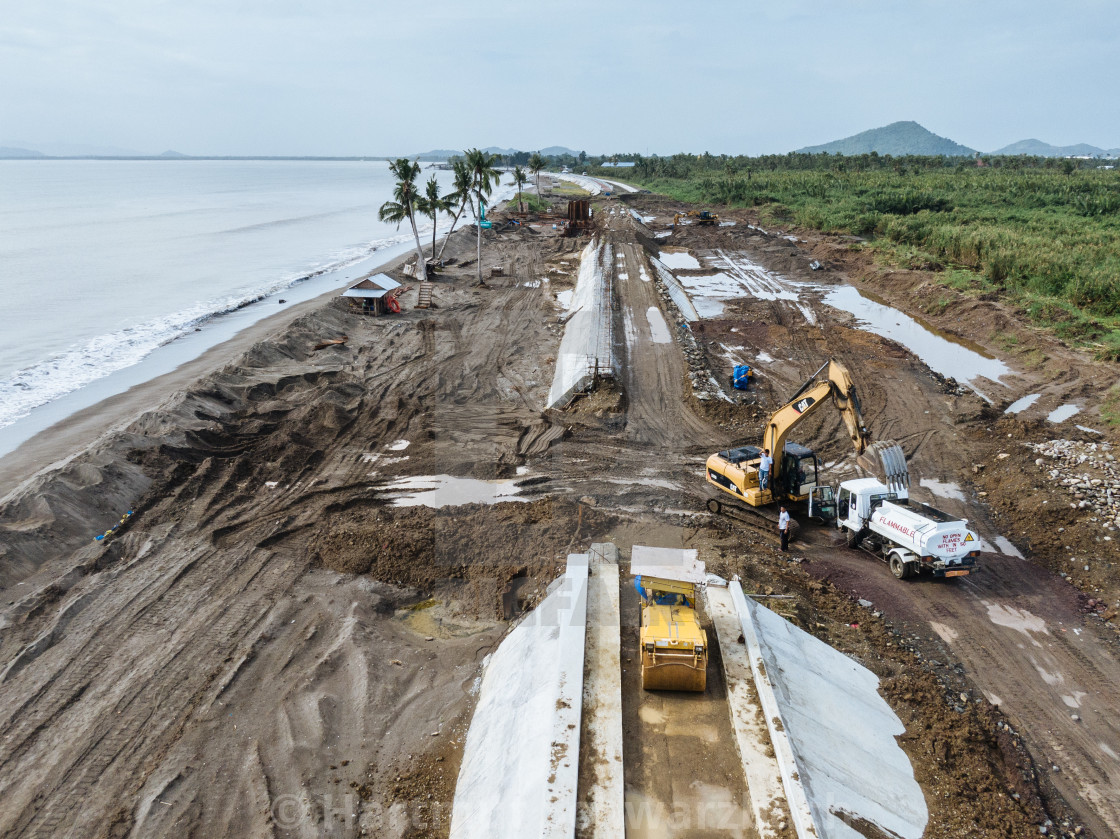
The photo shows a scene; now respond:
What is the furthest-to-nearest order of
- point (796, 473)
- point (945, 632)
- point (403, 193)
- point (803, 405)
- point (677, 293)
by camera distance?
1. point (403, 193)
2. point (677, 293)
3. point (796, 473)
4. point (803, 405)
5. point (945, 632)

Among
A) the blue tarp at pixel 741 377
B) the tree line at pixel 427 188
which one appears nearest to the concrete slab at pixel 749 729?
the blue tarp at pixel 741 377

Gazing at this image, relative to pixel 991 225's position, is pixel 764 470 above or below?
below

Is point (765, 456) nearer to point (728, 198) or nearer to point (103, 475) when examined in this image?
point (103, 475)

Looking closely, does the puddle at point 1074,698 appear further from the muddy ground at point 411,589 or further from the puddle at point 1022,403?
the puddle at point 1022,403

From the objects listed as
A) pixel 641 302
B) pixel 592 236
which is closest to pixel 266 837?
pixel 641 302

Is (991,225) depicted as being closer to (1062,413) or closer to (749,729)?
(1062,413)

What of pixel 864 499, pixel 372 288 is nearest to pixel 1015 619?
pixel 864 499

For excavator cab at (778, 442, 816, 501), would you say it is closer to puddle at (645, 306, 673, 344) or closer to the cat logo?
the cat logo
